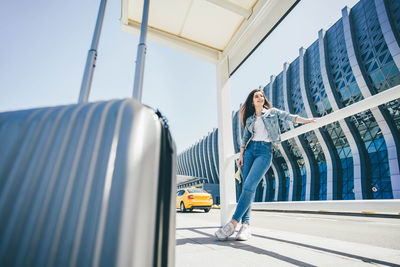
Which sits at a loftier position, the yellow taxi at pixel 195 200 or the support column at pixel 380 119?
the support column at pixel 380 119

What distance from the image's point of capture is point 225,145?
298 cm

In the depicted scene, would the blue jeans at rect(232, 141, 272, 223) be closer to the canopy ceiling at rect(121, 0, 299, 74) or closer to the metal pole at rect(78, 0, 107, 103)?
the canopy ceiling at rect(121, 0, 299, 74)

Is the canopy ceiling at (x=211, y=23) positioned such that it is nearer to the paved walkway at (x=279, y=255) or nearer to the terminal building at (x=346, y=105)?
the paved walkway at (x=279, y=255)

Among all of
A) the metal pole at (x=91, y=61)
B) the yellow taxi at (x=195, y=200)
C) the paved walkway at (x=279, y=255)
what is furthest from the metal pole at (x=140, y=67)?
the yellow taxi at (x=195, y=200)

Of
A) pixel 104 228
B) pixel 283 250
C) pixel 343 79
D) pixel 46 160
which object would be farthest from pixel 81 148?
pixel 343 79

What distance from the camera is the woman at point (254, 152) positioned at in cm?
199

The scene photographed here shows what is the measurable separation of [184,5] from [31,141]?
108 inches

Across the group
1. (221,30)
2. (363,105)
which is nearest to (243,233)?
(363,105)

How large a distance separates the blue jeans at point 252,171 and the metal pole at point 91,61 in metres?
1.64

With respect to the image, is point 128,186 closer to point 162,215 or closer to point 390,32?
point 162,215

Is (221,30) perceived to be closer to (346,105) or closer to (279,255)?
(279,255)

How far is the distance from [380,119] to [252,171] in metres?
19.5

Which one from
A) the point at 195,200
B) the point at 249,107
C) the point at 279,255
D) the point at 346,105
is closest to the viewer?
the point at 279,255

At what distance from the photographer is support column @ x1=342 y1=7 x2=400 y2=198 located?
1475cm
